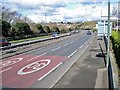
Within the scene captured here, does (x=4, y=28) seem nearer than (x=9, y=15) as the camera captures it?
Yes

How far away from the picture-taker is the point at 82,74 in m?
16.0

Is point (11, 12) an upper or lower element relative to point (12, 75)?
upper

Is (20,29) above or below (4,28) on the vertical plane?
below

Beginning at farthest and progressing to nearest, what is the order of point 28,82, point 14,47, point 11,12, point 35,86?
point 11,12
point 14,47
point 28,82
point 35,86

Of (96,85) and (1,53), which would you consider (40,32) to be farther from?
(96,85)

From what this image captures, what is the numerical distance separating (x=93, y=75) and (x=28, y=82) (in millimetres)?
4116

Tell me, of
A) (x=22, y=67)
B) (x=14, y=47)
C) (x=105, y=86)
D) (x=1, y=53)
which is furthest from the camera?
(x=14, y=47)

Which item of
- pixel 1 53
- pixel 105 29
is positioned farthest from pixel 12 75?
pixel 1 53

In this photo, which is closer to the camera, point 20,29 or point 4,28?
point 4,28

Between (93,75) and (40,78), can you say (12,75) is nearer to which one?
(40,78)

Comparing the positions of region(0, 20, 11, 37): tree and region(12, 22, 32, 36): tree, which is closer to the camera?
region(0, 20, 11, 37): tree

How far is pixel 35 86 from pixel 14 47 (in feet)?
70.8

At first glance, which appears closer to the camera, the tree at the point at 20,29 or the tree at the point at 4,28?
the tree at the point at 4,28

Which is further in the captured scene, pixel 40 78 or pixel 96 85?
pixel 40 78
